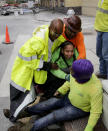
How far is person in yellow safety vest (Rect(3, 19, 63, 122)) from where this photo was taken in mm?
2441

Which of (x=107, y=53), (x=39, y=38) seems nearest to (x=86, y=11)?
(x=107, y=53)

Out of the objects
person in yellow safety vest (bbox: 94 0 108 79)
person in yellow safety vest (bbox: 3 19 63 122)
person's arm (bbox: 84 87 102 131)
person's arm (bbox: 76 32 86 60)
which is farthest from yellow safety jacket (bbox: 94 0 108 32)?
person's arm (bbox: 84 87 102 131)

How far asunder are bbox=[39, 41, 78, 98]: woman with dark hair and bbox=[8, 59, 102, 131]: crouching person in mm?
314

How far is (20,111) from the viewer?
260cm

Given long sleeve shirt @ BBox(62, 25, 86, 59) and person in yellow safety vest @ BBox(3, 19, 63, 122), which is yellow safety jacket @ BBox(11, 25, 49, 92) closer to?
person in yellow safety vest @ BBox(3, 19, 63, 122)

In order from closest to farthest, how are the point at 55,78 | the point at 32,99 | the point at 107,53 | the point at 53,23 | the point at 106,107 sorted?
1. the point at 106,107
2. the point at 53,23
3. the point at 32,99
4. the point at 55,78
5. the point at 107,53

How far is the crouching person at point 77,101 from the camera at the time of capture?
2.04 metres

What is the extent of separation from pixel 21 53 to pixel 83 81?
90 centimetres

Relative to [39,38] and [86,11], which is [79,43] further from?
[86,11]

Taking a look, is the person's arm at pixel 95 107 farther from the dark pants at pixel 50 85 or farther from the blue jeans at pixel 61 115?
the dark pants at pixel 50 85

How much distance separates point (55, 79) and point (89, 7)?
16.2 metres

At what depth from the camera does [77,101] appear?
2270mm

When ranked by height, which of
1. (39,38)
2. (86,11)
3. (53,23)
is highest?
(53,23)

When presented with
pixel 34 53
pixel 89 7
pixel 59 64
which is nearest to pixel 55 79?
pixel 59 64
